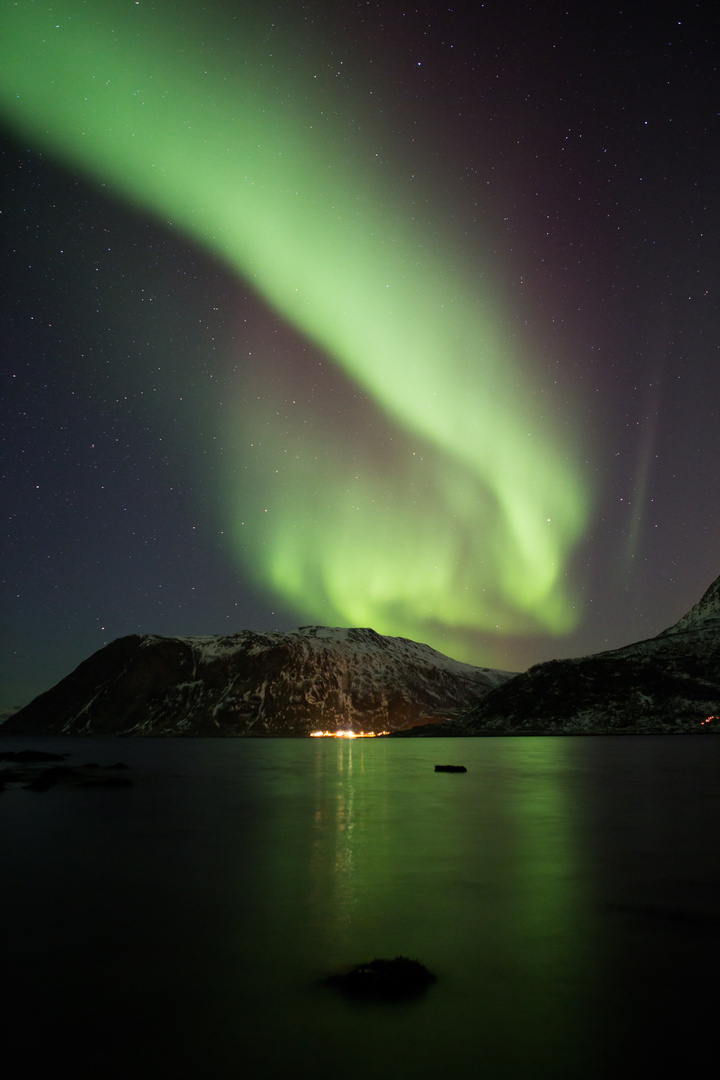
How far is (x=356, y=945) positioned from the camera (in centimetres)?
1538

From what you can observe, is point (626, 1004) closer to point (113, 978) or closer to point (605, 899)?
point (605, 899)

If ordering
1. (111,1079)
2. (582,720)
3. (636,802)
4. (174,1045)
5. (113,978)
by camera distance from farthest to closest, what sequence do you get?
(582,720) < (636,802) < (113,978) < (174,1045) < (111,1079)

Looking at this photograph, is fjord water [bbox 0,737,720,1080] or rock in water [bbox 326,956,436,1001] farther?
rock in water [bbox 326,956,436,1001]

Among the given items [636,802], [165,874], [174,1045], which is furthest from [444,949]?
[636,802]

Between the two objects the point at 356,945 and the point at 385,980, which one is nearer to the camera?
the point at 385,980

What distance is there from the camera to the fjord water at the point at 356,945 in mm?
10250

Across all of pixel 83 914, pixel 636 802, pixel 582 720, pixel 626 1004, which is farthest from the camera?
pixel 582 720

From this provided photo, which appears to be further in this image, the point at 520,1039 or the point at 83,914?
the point at 83,914

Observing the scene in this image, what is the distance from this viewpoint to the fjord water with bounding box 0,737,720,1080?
1025 cm

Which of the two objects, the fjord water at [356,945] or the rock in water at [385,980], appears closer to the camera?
the fjord water at [356,945]

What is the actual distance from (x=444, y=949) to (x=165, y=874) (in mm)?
11968

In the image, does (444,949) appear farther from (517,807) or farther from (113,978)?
(517,807)

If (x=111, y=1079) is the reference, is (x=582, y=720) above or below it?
above

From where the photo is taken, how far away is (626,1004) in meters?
11.9
